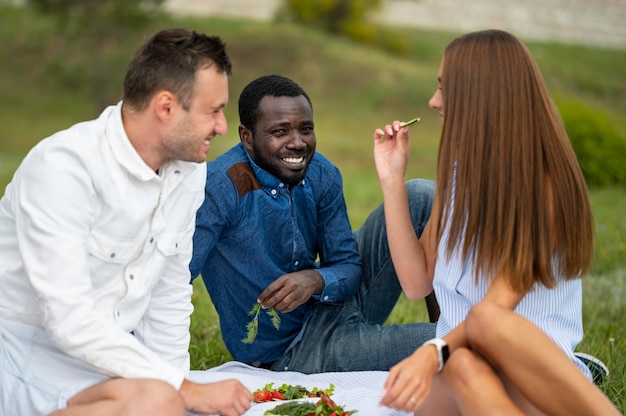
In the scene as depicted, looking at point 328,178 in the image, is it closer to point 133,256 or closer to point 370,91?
point 133,256

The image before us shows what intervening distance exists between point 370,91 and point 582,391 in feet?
58.8

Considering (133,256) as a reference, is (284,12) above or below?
above

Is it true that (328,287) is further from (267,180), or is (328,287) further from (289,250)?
(267,180)

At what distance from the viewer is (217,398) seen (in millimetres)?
2828

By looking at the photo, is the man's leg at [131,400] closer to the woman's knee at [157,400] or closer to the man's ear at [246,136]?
the woman's knee at [157,400]

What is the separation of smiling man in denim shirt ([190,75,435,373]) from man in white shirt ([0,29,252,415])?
2.39 feet

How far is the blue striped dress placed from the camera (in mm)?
2982

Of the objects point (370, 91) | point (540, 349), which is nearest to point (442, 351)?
point (540, 349)

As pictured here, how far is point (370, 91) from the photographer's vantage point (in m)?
20.2

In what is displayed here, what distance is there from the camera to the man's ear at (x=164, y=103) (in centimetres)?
284

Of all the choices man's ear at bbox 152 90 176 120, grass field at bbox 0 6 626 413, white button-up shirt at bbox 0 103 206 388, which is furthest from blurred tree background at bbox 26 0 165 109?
man's ear at bbox 152 90 176 120

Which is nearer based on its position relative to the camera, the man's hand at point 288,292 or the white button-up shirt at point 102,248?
the white button-up shirt at point 102,248

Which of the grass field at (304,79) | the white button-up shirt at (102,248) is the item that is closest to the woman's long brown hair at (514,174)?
the white button-up shirt at (102,248)

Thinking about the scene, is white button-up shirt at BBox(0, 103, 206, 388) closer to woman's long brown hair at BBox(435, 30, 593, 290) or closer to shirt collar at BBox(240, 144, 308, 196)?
shirt collar at BBox(240, 144, 308, 196)
